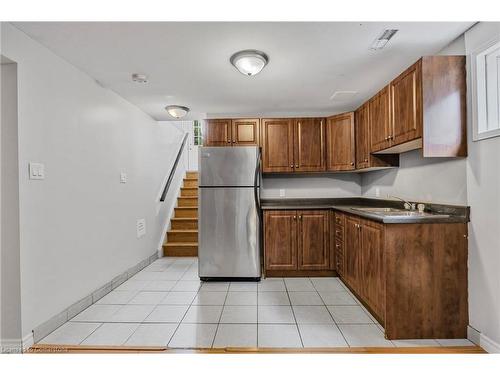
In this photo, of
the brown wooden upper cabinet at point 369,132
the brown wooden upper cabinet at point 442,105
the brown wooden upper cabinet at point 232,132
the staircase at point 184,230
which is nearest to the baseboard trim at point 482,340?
the brown wooden upper cabinet at point 442,105

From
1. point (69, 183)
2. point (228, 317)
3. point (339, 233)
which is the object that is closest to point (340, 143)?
point (339, 233)

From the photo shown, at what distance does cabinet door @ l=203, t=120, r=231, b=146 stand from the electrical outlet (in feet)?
4.69

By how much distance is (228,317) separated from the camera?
7.69 ft

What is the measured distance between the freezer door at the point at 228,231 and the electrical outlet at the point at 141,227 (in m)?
1.00

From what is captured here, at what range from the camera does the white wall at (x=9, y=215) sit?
6.07 ft

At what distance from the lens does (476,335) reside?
189cm

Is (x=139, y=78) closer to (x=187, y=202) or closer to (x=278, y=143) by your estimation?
(x=278, y=143)

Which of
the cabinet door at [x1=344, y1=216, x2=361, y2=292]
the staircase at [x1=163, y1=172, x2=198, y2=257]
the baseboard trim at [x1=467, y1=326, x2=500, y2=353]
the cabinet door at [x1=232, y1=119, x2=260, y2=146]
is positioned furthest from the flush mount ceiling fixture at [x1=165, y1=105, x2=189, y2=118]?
the baseboard trim at [x1=467, y1=326, x2=500, y2=353]

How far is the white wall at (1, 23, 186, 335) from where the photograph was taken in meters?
1.93

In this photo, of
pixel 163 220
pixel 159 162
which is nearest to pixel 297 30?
pixel 159 162

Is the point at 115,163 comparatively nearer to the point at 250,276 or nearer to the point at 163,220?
the point at 163,220

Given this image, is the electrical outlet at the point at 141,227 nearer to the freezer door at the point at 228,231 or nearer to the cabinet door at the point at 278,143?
the freezer door at the point at 228,231

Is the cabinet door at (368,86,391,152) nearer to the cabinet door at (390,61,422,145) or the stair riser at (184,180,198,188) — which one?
the cabinet door at (390,61,422,145)

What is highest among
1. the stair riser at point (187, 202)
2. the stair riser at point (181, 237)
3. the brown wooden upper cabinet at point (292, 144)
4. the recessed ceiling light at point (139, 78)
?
the recessed ceiling light at point (139, 78)
